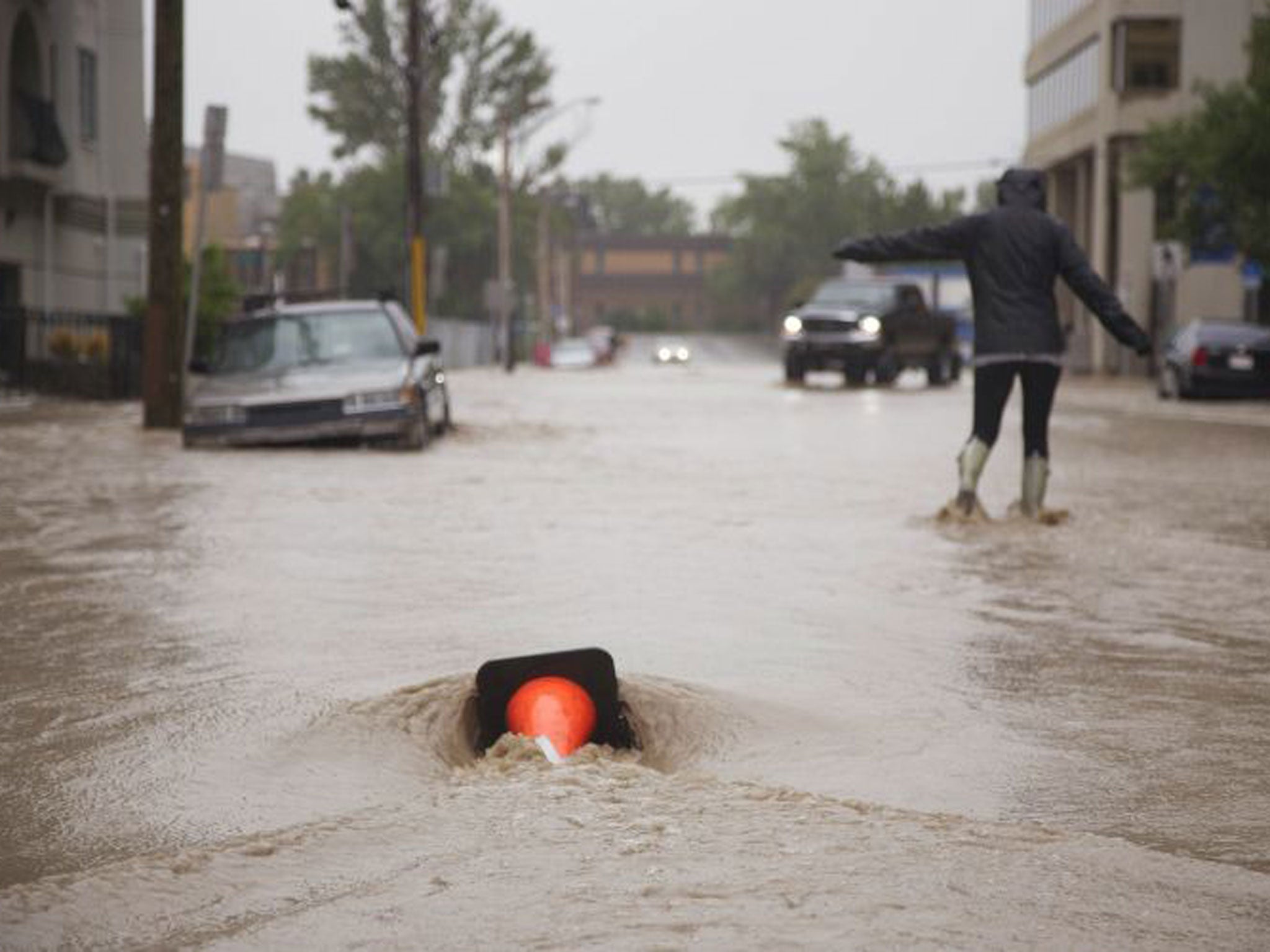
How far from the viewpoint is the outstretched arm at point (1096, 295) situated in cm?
1296

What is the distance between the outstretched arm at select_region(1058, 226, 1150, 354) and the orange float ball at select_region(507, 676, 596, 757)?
279 inches

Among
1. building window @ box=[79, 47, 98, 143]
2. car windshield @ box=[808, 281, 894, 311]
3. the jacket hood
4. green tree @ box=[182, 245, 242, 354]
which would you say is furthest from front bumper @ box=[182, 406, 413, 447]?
car windshield @ box=[808, 281, 894, 311]

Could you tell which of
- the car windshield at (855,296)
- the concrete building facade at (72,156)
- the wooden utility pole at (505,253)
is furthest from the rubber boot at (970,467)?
the wooden utility pole at (505,253)

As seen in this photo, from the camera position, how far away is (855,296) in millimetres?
42875

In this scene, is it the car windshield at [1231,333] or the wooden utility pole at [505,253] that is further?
the wooden utility pole at [505,253]

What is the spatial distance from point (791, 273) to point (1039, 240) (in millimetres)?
144141

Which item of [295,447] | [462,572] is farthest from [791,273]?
[462,572]

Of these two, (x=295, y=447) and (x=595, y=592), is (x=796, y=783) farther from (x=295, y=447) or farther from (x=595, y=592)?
(x=295, y=447)

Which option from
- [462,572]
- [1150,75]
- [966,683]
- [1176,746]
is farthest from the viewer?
[1150,75]

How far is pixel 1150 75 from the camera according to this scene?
62.6 meters

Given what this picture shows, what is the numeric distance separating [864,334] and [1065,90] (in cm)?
3064

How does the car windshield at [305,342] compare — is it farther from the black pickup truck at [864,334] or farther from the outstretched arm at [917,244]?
the black pickup truck at [864,334]

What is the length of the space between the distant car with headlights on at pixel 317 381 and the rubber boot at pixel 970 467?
7986 millimetres

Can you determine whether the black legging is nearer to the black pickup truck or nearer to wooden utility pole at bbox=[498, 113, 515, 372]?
the black pickup truck
